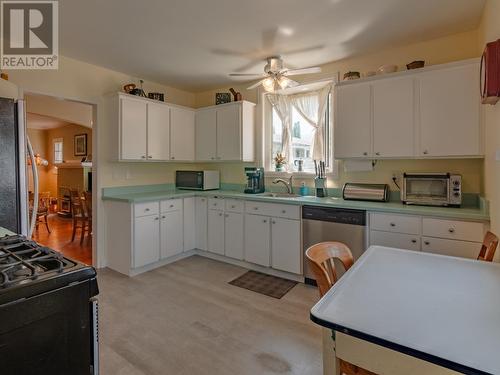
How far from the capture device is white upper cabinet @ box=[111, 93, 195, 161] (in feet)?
11.9

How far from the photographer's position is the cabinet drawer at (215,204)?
392cm

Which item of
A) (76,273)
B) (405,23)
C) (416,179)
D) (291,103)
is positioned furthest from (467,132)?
(76,273)

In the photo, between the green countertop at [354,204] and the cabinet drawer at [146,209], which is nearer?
the green countertop at [354,204]

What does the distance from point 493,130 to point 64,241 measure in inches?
245

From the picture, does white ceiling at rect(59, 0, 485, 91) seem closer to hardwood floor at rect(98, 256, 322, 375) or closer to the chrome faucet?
the chrome faucet

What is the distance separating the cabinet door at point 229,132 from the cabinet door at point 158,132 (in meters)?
0.75

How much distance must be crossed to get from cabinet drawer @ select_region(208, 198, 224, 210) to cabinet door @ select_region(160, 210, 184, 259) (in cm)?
43

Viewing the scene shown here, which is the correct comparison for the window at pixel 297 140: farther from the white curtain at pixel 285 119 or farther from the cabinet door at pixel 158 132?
the cabinet door at pixel 158 132

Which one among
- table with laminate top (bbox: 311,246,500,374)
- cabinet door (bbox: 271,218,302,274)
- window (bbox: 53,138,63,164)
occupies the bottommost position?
cabinet door (bbox: 271,218,302,274)

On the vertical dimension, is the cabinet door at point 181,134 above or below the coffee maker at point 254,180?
above

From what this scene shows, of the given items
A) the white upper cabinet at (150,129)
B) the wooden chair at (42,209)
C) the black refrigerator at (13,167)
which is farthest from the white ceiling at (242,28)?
the wooden chair at (42,209)

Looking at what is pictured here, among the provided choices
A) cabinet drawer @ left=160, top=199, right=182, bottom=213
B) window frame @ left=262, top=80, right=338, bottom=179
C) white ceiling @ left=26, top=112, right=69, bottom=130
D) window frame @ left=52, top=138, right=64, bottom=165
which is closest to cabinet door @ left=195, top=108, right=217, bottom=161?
window frame @ left=262, top=80, right=338, bottom=179

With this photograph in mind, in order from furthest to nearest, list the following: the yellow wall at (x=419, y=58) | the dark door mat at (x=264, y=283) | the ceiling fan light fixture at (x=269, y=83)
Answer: the ceiling fan light fixture at (x=269, y=83), the dark door mat at (x=264, y=283), the yellow wall at (x=419, y=58)

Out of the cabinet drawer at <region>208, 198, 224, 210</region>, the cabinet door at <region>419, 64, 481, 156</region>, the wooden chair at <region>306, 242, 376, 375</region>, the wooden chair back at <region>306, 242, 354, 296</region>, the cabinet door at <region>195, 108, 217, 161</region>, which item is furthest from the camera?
the cabinet door at <region>195, 108, 217, 161</region>
